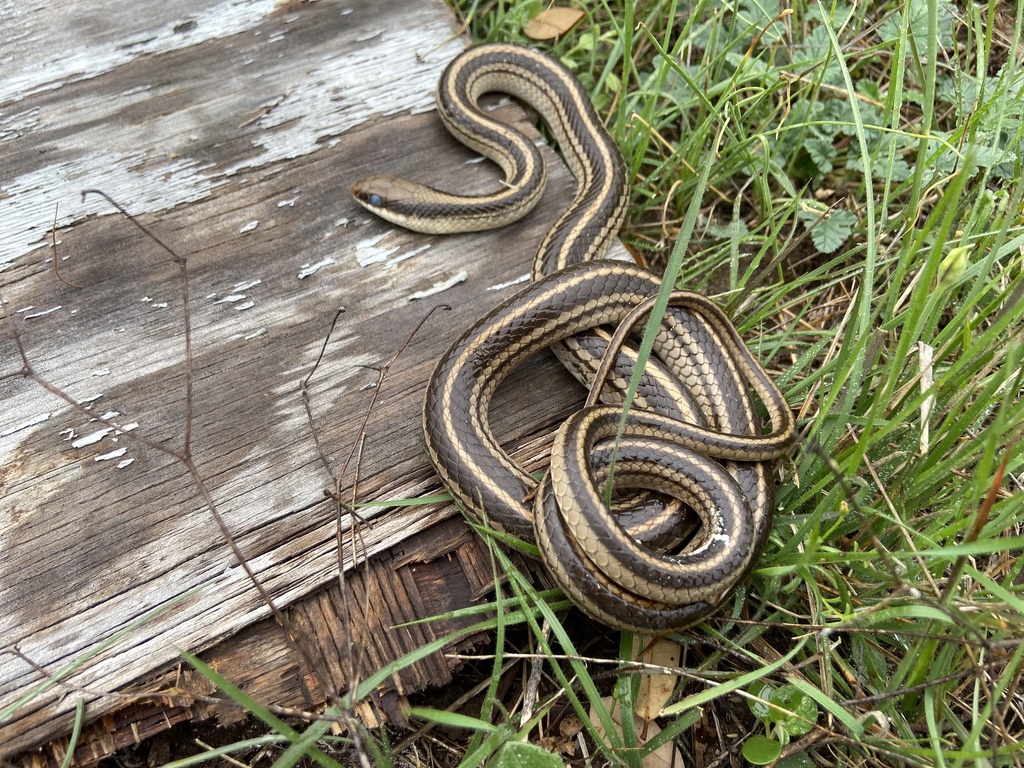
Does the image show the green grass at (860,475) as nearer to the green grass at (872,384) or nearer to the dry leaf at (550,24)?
the green grass at (872,384)

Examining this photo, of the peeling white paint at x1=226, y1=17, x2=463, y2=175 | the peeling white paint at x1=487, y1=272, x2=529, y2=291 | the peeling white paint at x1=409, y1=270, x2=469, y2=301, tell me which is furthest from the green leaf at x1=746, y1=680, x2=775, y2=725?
the peeling white paint at x1=226, y1=17, x2=463, y2=175

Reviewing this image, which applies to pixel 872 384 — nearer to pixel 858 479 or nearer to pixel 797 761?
pixel 858 479

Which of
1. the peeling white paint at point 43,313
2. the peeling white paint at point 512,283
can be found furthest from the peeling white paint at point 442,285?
the peeling white paint at point 43,313

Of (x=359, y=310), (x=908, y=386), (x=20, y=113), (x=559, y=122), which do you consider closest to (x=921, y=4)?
(x=559, y=122)

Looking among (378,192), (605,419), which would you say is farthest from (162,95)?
(605,419)

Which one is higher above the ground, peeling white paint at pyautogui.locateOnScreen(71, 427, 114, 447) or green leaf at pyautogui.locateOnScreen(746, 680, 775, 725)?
peeling white paint at pyautogui.locateOnScreen(71, 427, 114, 447)

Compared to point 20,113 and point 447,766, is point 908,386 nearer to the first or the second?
point 447,766

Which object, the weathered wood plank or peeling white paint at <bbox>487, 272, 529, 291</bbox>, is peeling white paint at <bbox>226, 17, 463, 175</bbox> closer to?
the weathered wood plank
